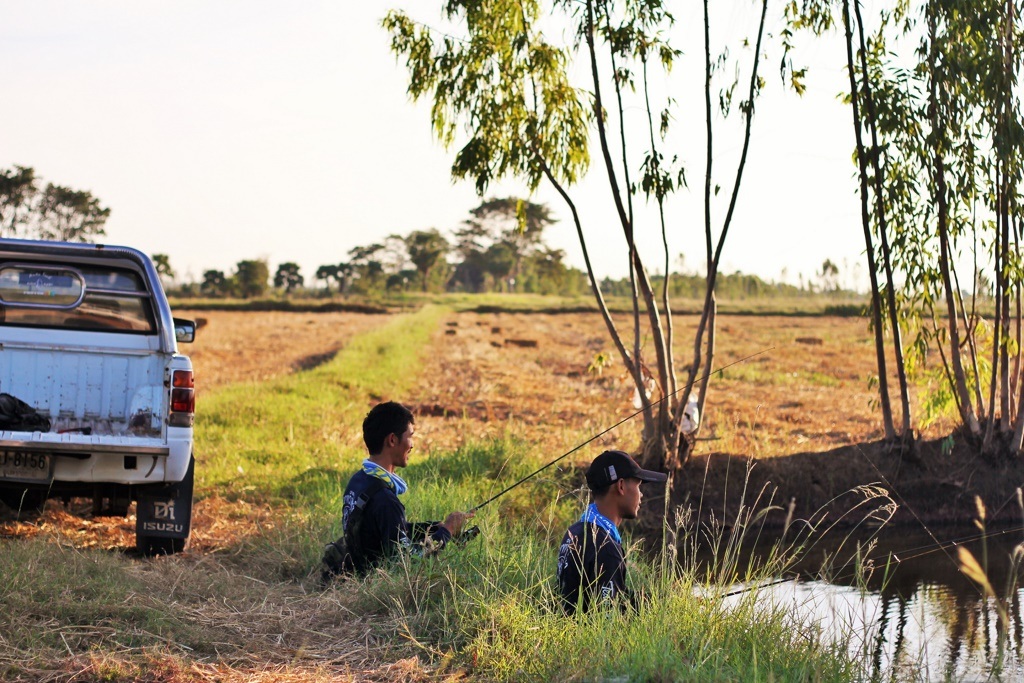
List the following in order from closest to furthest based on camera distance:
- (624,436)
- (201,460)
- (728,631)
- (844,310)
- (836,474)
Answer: (728,631) → (836,474) → (201,460) → (624,436) → (844,310)

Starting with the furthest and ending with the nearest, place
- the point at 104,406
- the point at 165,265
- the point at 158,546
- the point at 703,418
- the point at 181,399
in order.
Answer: the point at 165,265 → the point at 703,418 → the point at 158,546 → the point at 104,406 → the point at 181,399

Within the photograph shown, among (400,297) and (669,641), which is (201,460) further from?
(400,297)

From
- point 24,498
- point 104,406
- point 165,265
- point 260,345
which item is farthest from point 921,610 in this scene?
point 165,265

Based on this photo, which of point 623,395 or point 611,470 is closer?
point 611,470

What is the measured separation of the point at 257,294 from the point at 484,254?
1942cm

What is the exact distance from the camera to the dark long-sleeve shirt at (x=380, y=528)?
547cm

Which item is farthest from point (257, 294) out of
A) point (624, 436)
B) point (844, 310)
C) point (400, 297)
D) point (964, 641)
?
point (964, 641)

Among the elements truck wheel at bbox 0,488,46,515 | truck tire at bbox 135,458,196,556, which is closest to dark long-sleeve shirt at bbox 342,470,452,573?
truck tire at bbox 135,458,196,556

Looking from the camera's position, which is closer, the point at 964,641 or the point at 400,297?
the point at 964,641

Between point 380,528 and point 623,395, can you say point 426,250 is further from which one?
point 380,528

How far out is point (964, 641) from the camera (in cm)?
583

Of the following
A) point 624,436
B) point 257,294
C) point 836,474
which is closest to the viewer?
point 836,474

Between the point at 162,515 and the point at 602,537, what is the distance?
3492 mm

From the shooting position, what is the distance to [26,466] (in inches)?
256
